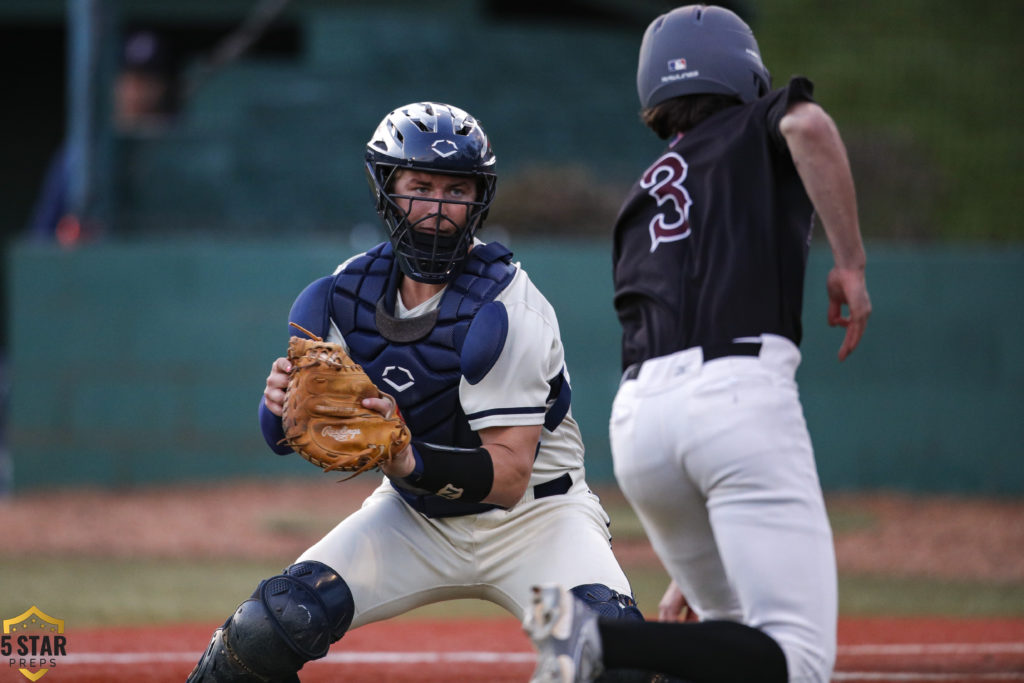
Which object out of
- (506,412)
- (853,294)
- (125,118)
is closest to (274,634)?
(506,412)

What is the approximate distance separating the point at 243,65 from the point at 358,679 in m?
9.90

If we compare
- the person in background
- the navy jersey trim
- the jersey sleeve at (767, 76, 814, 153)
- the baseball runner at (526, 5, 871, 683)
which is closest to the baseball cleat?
the baseball runner at (526, 5, 871, 683)

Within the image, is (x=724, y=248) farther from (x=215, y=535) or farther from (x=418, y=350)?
(x=215, y=535)

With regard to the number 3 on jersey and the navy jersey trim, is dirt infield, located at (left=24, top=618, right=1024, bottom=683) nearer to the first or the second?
the navy jersey trim

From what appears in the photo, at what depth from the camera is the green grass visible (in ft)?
24.5

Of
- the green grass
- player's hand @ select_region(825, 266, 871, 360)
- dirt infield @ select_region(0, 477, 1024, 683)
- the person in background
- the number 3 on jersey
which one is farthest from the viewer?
the person in background

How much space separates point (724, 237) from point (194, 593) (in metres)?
5.72

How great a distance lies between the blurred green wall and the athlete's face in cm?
744

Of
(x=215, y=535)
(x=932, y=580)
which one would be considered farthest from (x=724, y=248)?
(x=215, y=535)

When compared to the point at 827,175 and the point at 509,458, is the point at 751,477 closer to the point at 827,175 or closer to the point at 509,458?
the point at 827,175

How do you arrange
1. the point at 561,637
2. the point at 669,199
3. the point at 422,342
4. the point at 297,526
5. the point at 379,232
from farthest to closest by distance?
1. the point at 379,232
2. the point at 297,526
3. the point at 422,342
4. the point at 669,199
5. the point at 561,637

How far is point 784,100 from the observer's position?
325cm

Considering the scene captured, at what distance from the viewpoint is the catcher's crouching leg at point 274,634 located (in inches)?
146

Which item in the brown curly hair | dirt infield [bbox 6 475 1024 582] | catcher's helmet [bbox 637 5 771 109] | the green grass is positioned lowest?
dirt infield [bbox 6 475 1024 582]
